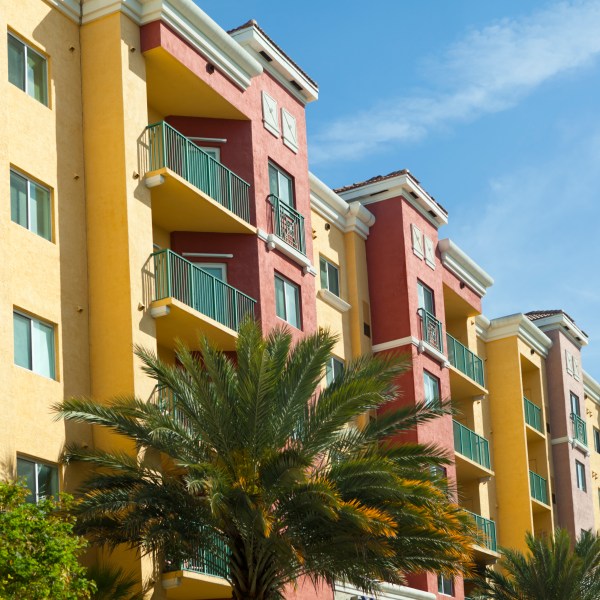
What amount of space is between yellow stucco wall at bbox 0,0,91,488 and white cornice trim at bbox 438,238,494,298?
815 inches

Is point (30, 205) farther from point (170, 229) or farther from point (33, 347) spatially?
point (170, 229)

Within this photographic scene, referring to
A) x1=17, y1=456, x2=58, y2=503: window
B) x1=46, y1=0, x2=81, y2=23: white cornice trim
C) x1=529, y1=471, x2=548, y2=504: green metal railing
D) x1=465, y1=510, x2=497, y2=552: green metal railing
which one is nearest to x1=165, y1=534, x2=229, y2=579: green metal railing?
x1=17, y1=456, x2=58, y2=503: window

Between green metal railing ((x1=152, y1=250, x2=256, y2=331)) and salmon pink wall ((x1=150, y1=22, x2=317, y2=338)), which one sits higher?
salmon pink wall ((x1=150, y1=22, x2=317, y2=338))

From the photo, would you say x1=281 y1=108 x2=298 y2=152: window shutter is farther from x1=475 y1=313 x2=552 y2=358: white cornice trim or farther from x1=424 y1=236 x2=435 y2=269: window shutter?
x1=475 y1=313 x2=552 y2=358: white cornice trim

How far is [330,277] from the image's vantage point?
43031 millimetres

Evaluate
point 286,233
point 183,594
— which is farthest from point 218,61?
point 183,594

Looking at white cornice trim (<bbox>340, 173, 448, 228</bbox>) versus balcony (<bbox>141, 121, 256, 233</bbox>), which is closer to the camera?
balcony (<bbox>141, 121, 256, 233</bbox>)

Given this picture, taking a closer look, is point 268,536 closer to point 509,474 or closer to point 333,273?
point 333,273

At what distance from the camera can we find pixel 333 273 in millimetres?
43250

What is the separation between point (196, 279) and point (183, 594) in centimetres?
734

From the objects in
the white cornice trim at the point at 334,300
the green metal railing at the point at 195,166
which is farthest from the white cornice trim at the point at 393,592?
the green metal railing at the point at 195,166

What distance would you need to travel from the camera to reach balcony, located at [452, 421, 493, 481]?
157ft

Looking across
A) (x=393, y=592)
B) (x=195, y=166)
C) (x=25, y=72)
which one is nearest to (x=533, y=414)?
(x=393, y=592)

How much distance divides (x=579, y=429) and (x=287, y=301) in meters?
28.1
